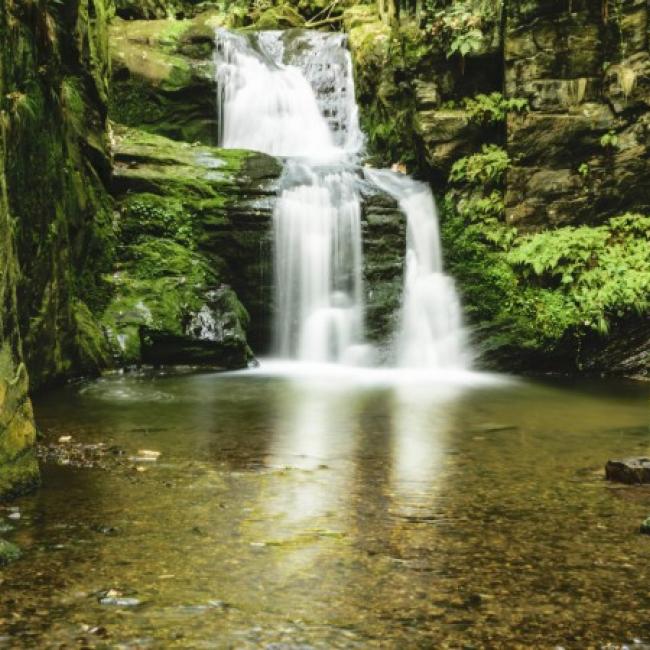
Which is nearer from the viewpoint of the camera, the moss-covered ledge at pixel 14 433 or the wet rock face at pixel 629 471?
the moss-covered ledge at pixel 14 433

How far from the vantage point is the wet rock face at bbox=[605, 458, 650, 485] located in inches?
203

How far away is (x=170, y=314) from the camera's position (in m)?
11.8

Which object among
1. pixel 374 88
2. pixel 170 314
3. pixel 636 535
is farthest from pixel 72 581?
pixel 374 88

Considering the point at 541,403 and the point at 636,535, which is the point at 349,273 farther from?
the point at 636,535

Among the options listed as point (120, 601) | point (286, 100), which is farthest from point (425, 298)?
point (120, 601)

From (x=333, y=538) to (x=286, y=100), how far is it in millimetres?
15254

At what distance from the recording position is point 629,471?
17.0ft

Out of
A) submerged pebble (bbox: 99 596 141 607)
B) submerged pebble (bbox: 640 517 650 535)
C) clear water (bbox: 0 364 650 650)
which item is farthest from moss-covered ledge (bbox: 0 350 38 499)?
submerged pebble (bbox: 640 517 650 535)

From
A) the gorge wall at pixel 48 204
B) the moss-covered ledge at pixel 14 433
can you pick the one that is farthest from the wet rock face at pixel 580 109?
the moss-covered ledge at pixel 14 433

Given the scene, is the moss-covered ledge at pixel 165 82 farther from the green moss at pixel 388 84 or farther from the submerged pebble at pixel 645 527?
the submerged pebble at pixel 645 527

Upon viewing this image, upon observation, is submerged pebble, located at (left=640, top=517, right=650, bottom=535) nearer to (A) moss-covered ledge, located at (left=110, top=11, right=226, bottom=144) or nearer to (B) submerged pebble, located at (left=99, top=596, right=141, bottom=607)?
(B) submerged pebble, located at (left=99, top=596, right=141, bottom=607)

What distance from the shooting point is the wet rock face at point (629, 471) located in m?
5.15

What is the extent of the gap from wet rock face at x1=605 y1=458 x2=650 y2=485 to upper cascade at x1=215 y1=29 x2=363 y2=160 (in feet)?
39.5

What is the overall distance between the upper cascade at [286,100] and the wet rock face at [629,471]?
1204cm
